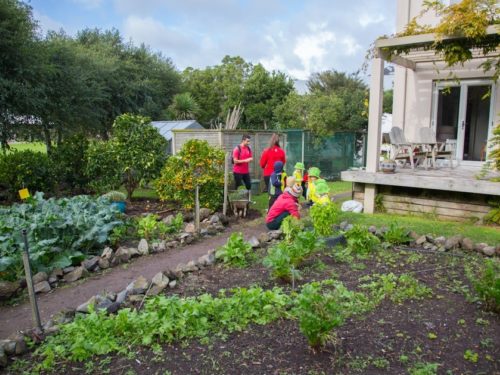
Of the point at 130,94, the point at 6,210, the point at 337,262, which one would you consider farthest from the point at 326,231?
the point at 130,94

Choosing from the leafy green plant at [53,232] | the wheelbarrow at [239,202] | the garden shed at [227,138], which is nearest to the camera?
the leafy green plant at [53,232]

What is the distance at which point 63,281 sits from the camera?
5586 millimetres

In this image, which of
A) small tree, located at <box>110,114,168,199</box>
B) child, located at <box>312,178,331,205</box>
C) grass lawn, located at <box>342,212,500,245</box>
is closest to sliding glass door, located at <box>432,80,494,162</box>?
grass lawn, located at <box>342,212,500,245</box>

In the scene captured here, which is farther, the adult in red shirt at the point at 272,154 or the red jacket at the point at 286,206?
the adult in red shirt at the point at 272,154

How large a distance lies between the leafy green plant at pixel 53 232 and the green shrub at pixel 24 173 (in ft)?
11.4

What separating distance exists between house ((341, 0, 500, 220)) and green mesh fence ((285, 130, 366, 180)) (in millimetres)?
4636

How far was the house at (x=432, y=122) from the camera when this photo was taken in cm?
827

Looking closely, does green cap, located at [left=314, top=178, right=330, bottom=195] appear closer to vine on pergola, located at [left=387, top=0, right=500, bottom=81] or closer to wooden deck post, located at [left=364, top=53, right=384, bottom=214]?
wooden deck post, located at [left=364, top=53, right=384, bottom=214]

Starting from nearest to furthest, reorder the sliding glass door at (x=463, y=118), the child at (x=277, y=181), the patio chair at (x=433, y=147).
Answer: the child at (x=277, y=181)
the patio chair at (x=433, y=147)
the sliding glass door at (x=463, y=118)

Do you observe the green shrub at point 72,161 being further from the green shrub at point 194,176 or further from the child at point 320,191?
the child at point 320,191

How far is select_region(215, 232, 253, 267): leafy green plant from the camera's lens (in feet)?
17.8

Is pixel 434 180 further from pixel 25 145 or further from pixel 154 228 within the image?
pixel 25 145

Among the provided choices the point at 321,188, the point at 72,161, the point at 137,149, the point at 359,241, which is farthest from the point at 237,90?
the point at 359,241

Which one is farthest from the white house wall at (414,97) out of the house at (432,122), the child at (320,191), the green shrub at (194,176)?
the child at (320,191)
